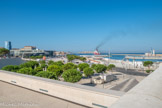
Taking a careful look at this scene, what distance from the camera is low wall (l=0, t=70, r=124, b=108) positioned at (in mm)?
3977

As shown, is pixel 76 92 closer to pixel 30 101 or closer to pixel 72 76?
pixel 30 101

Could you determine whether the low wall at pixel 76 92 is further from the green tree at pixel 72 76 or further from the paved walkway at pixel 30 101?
the green tree at pixel 72 76

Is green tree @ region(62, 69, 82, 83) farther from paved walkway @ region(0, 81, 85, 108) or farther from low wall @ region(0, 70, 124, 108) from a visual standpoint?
paved walkway @ region(0, 81, 85, 108)

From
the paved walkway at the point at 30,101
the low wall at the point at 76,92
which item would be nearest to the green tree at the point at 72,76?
the low wall at the point at 76,92

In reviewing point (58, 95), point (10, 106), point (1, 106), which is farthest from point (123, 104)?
point (1, 106)

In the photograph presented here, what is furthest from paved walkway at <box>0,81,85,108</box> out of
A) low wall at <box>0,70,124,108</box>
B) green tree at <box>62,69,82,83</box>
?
green tree at <box>62,69,82,83</box>

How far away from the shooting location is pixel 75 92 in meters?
4.65

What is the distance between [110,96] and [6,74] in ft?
24.0

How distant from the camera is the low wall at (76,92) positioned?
157 inches

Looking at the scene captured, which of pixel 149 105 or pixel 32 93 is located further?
pixel 32 93

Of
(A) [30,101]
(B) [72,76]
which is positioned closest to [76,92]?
(A) [30,101]

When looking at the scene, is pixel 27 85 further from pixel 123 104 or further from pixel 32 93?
pixel 123 104

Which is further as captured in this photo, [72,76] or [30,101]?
[72,76]

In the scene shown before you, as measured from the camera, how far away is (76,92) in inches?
182
